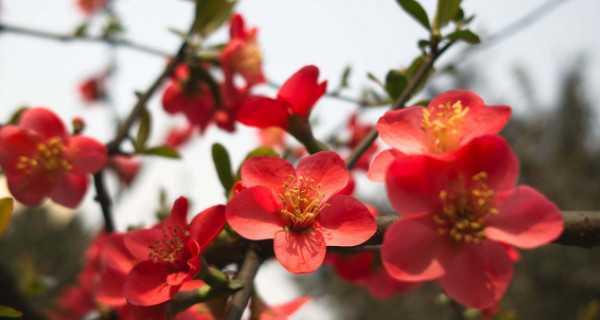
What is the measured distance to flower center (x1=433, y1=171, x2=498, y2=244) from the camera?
57 cm

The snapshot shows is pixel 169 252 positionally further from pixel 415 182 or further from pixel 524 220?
pixel 524 220

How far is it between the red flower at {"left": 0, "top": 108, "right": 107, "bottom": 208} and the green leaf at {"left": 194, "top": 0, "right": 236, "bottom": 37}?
35 cm

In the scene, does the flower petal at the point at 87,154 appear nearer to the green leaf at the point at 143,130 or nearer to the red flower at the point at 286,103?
the green leaf at the point at 143,130

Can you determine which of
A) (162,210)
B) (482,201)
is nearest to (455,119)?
(482,201)

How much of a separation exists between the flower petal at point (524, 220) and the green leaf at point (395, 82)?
0.34 metres

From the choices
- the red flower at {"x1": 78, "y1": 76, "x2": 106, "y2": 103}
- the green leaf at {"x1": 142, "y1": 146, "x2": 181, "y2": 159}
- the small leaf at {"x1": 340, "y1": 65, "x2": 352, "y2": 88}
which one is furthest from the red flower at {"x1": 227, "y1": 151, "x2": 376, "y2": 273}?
the red flower at {"x1": 78, "y1": 76, "x2": 106, "y2": 103}

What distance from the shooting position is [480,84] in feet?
34.0

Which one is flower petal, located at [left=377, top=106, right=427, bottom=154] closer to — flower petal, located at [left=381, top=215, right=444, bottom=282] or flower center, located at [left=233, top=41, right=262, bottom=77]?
flower petal, located at [left=381, top=215, right=444, bottom=282]

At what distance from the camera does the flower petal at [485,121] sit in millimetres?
606

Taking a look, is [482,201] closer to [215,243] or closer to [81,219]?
[215,243]

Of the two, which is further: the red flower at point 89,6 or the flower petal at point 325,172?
the red flower at point 89,6

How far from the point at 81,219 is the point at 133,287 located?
21.6 feet

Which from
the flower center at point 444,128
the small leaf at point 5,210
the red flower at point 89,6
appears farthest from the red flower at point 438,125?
the red flower at point 89,6

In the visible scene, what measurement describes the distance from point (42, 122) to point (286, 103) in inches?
19.0
